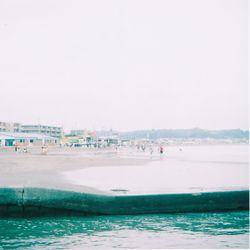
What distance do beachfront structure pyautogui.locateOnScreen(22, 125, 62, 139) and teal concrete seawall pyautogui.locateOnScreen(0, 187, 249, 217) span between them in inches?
5871

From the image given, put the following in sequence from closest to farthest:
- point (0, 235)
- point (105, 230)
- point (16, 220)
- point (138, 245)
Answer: point (138, 245) < point (0, 235) < point (105, 230) < point (16, 220)

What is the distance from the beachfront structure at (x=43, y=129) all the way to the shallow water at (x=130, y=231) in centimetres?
15012

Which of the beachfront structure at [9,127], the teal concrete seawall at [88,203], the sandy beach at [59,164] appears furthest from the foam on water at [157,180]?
the beachfront structure at [9,127]

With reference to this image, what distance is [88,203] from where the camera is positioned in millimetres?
9094

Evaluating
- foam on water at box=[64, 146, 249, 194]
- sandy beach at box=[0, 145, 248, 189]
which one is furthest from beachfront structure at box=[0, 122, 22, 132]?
foam on water at box=[64, 146, 249, 194]

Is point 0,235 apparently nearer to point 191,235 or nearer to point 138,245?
point 138,245

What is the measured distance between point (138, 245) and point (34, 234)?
7.30 feet

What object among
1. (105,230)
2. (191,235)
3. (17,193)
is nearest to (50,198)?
(17,193)

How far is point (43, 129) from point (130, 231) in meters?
163

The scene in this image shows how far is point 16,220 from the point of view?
854 cm

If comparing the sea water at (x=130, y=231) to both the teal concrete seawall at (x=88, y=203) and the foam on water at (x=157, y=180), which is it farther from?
the foam on water at (x=157, y=180)

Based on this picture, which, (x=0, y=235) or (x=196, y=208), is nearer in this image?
(x=0, y=235)

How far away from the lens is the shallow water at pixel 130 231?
666 cm

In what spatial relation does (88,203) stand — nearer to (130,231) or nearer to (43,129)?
(130,231)
